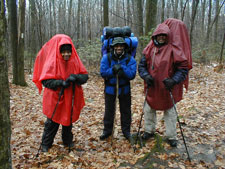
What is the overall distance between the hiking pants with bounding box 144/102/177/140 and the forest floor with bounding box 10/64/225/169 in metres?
0.23

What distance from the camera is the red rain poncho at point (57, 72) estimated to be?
349 centimetres

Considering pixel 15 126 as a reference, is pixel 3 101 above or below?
above

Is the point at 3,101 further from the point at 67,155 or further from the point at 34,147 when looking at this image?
the point at 34,147

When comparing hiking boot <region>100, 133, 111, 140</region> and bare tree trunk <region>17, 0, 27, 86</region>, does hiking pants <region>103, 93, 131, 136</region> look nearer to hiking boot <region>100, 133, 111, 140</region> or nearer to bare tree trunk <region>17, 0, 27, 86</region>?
hiking boot <region>100, 133, 111, 140</region>

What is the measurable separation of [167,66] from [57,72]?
2071 millimetres

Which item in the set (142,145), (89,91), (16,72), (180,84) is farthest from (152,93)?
(16,72)

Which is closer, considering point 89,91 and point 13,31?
point 13,31

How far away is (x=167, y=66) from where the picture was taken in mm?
3727

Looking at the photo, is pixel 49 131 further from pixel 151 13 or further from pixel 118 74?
pixel 151 13

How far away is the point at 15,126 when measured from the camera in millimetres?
5309

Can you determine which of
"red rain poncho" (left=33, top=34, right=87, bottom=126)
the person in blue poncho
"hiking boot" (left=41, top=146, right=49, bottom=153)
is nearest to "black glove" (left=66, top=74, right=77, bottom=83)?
"red rain poncho" (left=33, top=34, right=87, bottom=126)

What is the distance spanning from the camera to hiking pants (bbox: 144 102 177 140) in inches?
154

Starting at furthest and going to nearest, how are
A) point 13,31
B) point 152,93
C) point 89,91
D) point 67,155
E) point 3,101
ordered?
point 89,91 → point 13,31 → point 152,93 → point 67,155 → point 3,101

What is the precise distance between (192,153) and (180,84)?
53.8 inches
